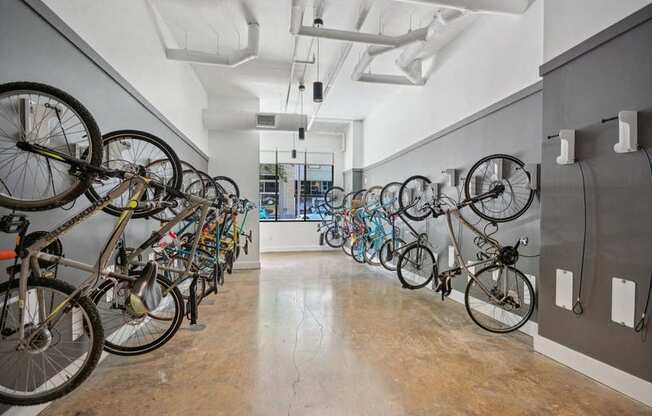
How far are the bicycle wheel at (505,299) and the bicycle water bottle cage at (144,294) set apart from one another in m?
2.62

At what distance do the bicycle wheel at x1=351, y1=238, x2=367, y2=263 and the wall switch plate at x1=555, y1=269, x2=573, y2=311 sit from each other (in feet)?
11.3

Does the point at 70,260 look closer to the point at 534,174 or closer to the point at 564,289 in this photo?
the point at 564,289

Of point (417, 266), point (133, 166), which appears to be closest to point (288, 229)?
point (417, 266)

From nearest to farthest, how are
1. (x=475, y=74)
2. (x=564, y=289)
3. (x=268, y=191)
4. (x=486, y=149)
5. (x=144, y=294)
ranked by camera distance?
(x=144, y=294), (x=564, y=289), (x=486, y=149), (x=475, y=74), (x=268, y=191)

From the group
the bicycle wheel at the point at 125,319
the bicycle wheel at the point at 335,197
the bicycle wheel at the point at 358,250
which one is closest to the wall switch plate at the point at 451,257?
the bicycle wheel at the point at 358,250

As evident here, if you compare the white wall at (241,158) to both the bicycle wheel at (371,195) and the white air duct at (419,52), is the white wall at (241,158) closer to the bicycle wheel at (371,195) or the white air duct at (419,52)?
the bicycle wheel at (371,195)

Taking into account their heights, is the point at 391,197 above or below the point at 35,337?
above

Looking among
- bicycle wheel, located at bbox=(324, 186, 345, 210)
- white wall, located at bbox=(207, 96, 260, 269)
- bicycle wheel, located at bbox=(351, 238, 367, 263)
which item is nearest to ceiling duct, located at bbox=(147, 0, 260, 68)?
white wall, located at bbox=(207, 96, 260, 269)

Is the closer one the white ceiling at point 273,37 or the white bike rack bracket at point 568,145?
the white bike rack bracket at point 568,145

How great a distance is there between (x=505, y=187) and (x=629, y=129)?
1336mm

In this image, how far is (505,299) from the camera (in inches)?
115

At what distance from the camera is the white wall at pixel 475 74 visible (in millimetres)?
3002

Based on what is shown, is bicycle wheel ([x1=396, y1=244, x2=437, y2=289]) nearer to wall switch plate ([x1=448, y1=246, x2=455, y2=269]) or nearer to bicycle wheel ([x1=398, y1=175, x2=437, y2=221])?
wall switch plate ([x1=448, y1=246, x2=455, y2=269])

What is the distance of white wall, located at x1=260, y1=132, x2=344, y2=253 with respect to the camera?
828 cm
